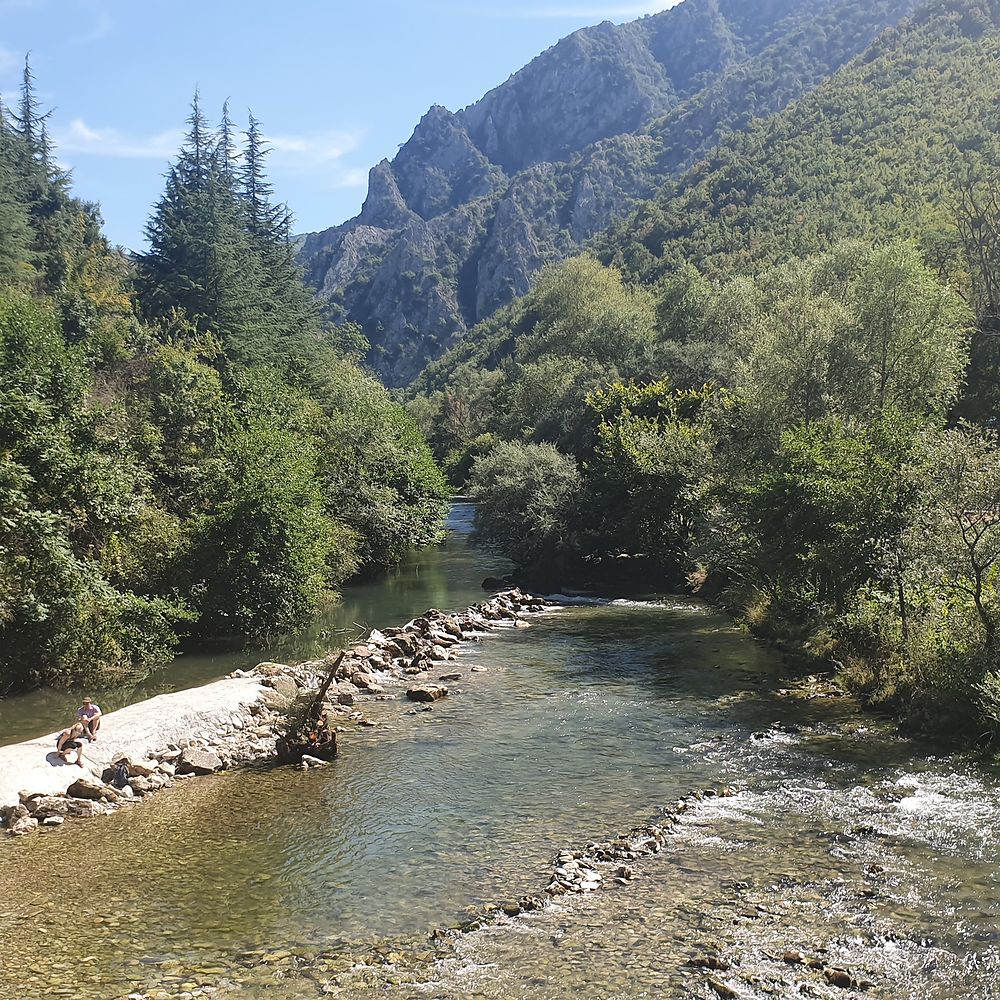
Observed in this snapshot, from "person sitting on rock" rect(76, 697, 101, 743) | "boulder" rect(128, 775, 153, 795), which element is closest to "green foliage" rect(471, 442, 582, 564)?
"person sitting on rock" rect(76, 697, 101, 743)

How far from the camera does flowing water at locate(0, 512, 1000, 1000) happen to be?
1111cm

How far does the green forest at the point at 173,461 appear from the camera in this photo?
2512cm

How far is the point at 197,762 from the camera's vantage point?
775 inches

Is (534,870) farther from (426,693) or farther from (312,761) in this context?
(426,693)

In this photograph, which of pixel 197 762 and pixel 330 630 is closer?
pixel 197 762

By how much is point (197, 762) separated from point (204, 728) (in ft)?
6.14

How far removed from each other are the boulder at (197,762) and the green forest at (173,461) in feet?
22.8

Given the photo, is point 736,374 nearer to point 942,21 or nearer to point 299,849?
point 299,849

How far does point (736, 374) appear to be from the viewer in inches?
1992

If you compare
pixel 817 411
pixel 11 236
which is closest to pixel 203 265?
pixel 11 236

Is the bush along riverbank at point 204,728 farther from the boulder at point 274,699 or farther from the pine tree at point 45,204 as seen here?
the pine tree at point 45,204

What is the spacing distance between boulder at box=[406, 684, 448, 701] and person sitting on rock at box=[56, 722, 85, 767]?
30.9 ft

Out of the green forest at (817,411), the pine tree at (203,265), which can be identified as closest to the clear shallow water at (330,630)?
the green forest at (817,411)

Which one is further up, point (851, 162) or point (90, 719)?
point (851, 162)
